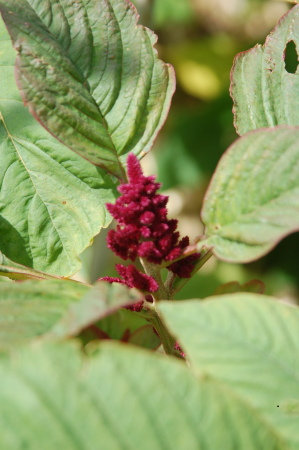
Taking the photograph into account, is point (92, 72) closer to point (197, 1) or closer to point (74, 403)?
point (74, 403)

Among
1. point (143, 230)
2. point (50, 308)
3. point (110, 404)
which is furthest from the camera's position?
point (143, 230)

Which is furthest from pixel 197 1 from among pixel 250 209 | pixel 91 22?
pixel 250 209

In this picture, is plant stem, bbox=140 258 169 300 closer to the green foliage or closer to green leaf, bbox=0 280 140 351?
the green foliage

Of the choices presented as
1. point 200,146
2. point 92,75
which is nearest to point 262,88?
point 92,75

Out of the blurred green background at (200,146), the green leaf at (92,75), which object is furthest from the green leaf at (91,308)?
the blurred green background at (200,146)

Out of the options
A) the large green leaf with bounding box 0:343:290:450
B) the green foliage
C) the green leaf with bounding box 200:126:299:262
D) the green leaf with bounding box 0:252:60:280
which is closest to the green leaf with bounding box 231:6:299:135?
the green foliage

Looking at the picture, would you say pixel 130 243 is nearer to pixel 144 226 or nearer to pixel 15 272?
pixel 144 226
